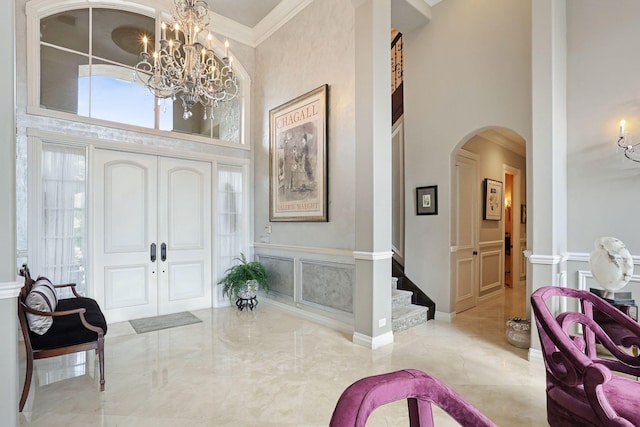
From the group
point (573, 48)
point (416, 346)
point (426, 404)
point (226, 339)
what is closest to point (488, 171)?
point (573, 48)

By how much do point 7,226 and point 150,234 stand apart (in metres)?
3.19

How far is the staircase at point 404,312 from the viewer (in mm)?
4164

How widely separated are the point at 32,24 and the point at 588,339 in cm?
616

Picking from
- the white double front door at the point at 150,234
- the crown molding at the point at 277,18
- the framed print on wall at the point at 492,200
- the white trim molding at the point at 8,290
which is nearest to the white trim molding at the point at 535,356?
the framed print on wall at the point at 492,200

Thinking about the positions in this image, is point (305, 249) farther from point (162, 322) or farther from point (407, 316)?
point (162, 322)

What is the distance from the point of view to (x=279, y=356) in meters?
3.34

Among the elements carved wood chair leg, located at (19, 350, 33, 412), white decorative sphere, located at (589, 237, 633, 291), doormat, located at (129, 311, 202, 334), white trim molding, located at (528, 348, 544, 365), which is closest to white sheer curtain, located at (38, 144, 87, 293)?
doormat, located at (129, 311, 202, 334)

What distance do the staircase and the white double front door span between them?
9.69 ft

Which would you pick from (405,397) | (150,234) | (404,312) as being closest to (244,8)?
(150,234)

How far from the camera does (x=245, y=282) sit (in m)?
5.07

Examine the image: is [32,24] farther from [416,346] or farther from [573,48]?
[573,48]

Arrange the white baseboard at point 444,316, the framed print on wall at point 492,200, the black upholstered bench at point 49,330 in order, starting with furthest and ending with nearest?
the framed print on wall at point 492,200 < the white baseboard at point 444,316 < the black upholstered bench at point 49,330

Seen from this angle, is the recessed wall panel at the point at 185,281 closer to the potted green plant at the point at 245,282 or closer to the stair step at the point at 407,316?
the potted green plant at the point at 245,282

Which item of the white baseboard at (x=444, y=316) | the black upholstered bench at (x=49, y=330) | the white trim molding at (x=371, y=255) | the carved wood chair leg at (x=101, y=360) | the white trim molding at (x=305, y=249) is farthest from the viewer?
the white baseboard at (x=444, y=316)
